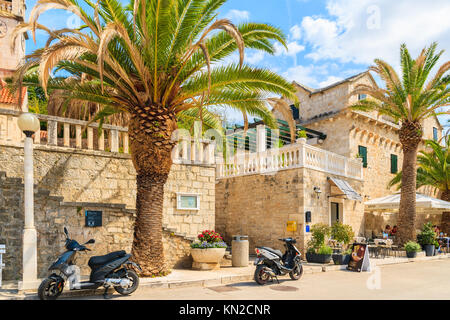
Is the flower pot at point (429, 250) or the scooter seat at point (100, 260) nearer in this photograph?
the scooter seat at point (100, 260)

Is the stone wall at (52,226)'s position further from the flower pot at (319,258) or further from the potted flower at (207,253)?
the flower pot at (319,258)

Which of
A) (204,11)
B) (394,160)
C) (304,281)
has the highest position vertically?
(204,11)

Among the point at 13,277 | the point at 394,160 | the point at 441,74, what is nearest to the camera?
the point at 13,277

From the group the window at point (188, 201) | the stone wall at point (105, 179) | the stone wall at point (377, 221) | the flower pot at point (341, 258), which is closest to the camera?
the stone wall at point (105, 179)

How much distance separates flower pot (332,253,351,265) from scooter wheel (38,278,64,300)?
9476 mm

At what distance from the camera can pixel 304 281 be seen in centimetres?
1010

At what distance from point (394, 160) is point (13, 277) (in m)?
24.3

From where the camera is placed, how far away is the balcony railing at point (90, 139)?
10374 mm

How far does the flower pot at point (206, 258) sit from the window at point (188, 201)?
183 centimetres

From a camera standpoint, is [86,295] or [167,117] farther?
[167,117]

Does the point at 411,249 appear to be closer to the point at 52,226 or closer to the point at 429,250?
the point at 429,250

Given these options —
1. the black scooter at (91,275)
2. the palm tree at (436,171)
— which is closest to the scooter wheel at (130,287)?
the black scooter at (91,275)

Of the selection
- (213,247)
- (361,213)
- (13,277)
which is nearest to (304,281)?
(213,247)
